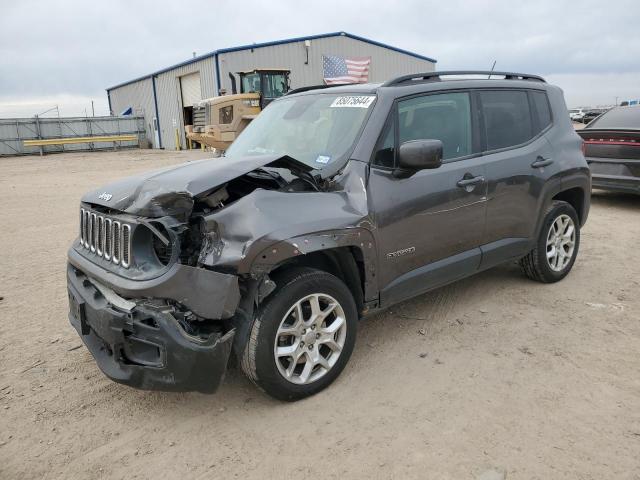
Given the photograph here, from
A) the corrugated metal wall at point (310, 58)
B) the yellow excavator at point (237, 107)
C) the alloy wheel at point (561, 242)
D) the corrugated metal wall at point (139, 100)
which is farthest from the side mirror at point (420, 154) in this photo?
the corrugated metal wall at point (139, 100)

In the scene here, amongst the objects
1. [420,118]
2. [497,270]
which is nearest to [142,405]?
[420,118]

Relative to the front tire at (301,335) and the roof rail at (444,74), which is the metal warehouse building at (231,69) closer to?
the roof rail at (444,74)

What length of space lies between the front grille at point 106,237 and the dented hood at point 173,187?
10cm

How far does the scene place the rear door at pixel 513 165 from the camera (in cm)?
416

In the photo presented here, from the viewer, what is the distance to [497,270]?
5457mm

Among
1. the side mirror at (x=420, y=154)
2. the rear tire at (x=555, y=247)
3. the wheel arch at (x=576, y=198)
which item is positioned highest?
A: the side mirror at (x=420, y=154)

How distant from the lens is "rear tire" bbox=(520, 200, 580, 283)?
15.7 ft

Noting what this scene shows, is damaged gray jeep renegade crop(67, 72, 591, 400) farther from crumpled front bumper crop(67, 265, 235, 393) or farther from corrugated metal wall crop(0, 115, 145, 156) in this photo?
corrugated metal wall crop(0, 115, 145, 156)

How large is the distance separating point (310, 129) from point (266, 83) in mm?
17503

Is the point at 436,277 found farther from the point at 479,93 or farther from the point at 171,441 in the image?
the point at 171,441

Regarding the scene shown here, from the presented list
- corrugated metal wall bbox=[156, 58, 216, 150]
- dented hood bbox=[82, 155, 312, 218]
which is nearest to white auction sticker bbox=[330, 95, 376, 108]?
dented hood bbox=[82, 155, 312, 218]

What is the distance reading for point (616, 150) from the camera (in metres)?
8.09

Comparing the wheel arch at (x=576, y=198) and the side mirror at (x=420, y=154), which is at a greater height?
the side mirror at (x=420, y=154)

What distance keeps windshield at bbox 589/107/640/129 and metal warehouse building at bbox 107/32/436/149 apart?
50.9 feet
